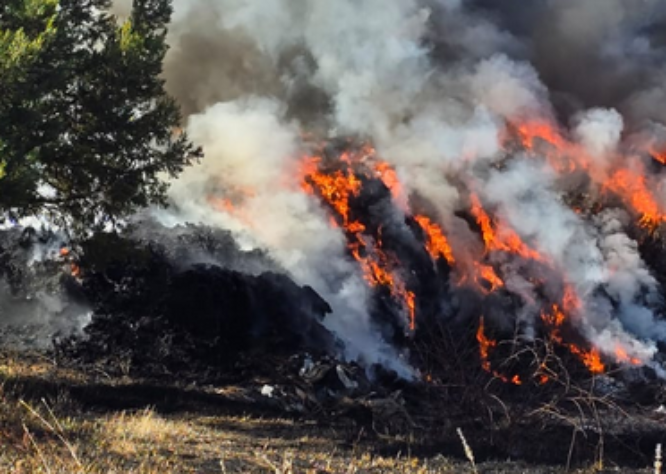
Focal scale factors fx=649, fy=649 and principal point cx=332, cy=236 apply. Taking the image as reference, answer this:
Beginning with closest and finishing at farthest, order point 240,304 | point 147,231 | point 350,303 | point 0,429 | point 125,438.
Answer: point 0,429 → point 125,438 → point 240,304 → point 147,231 → point 350,303

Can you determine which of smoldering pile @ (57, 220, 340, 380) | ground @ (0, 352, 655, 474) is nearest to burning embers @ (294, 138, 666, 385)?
smoldering pile @ (57, 220, 340, 380)

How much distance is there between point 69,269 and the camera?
19047 millimetres

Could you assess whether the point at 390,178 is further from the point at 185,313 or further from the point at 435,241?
the point at 185,313

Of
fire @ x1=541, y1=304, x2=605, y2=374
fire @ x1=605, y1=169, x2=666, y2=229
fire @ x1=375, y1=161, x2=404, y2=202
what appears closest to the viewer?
fire @ x1=541, y1=304, x2=605, y2=374

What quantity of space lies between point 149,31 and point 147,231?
9075 mm

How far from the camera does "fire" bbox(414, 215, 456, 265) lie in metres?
28.8

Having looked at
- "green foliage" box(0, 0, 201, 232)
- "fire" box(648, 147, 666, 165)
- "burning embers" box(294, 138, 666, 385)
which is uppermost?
"fire" box(648, 147, 666, 165)

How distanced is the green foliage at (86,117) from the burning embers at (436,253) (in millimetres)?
13145

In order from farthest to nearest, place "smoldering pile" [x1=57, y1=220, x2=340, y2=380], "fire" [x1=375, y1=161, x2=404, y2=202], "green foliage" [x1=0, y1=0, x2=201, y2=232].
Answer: "fire" [x1=375, y1=161, x2=404, y2=202] < "smoldering pile" [x1=57, y1=220, x2=340, y2=380] < "green foliage" [x1=0, y1=0, x2=201, y2=232]

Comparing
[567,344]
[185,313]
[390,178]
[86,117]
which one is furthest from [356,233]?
[86,117]

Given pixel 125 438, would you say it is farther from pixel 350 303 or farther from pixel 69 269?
pixel 350 303

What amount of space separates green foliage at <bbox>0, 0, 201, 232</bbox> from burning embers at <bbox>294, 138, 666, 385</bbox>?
13.1 metres

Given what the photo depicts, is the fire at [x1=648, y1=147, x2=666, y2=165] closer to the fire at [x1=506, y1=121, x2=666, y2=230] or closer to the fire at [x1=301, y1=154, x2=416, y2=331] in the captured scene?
the fire at [x1=506, y1=121, x2=666, y2=230]

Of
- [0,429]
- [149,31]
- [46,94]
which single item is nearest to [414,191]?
[149,31]
